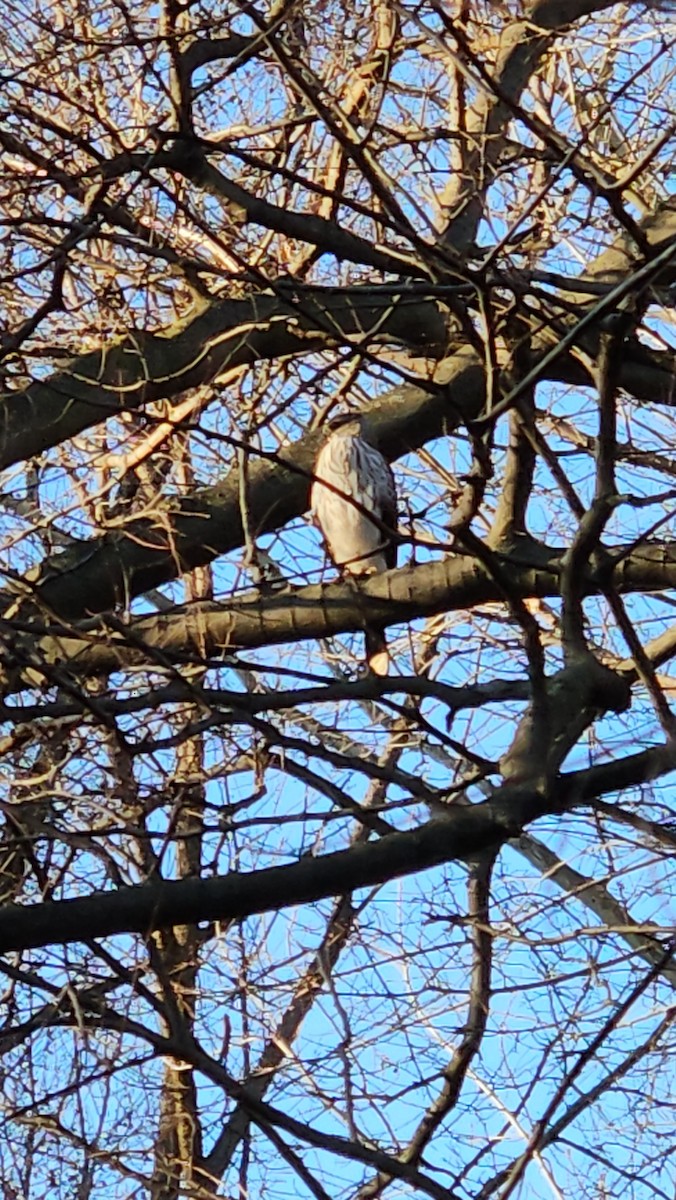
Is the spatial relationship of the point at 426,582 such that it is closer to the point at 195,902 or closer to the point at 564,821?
the point at 564,821

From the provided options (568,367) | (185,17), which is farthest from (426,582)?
(185,17)

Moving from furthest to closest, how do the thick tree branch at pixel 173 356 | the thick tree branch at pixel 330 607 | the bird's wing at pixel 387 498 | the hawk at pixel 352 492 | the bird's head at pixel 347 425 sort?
1. the bird's wing at pixel 387 498
2. the hawk at pixel 352 492
3. the bird's head at pixel 347 425
4. the thick tree branch at pixel 173 356
5. the thick tree branch at pixel 330 607

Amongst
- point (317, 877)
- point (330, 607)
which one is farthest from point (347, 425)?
point (317, 877)

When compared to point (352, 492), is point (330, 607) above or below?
below

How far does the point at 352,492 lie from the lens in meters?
6.47

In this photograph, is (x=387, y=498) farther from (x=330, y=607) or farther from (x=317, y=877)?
(x=317, y=877)

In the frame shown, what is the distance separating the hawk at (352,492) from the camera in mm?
5809

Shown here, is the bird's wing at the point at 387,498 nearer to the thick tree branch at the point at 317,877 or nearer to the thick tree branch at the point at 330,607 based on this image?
the thick tree branch at the point at 330,607

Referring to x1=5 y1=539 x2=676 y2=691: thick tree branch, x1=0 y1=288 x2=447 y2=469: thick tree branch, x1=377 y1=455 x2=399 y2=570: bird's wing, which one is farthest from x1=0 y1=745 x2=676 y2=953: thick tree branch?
x1=377 y1=455 x2=399 y2=570: bird's wing

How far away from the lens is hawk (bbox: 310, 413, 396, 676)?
581 cm

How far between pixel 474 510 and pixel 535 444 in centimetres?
18

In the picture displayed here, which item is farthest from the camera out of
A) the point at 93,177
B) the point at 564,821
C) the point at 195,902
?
the point at 564,821

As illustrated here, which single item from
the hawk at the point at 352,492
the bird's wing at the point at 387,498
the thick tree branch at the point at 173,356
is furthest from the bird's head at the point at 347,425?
the bird's wing at the point at 387,498

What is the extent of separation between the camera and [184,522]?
5016mm
